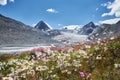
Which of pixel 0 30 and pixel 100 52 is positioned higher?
pixel 0 30

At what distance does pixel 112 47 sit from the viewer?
12.8 meters

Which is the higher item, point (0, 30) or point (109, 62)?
point (0, 30)

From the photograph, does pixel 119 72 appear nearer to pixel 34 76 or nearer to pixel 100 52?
pixel 34 76

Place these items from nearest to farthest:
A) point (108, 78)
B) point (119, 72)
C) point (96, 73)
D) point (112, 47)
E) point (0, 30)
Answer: point (108, 78), point (119, 72), point (96, 73), point (112, 47), point (0, 30)

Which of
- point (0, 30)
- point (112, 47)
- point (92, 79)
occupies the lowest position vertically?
point (92, 79)

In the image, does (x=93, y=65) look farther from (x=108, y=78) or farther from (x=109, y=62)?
(x=108, y=78)

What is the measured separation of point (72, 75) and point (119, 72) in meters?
1.46

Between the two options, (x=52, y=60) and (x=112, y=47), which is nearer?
(x=52, y=60)

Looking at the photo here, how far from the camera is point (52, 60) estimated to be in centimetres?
1177

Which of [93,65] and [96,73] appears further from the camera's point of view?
[93,65]

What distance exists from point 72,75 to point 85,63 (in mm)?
2042

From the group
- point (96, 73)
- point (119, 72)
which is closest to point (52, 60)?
point (96, 73)

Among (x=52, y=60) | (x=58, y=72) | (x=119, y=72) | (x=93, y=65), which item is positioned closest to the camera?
(x=119, y=72)

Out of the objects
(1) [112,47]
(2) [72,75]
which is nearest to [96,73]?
(2) [72,75]
